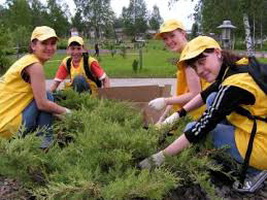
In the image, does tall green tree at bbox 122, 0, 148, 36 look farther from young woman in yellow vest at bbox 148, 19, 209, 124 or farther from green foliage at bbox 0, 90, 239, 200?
green foliage at bbox 0, 90, 239, 200

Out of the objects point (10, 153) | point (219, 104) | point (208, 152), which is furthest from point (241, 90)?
point (10, 153)

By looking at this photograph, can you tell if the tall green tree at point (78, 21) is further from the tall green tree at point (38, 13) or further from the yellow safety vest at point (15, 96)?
the yellow safety vest at point (15, 96)

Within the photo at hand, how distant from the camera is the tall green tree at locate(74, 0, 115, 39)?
56750 millimetres

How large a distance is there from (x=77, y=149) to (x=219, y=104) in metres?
0.95

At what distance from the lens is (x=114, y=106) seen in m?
4.16

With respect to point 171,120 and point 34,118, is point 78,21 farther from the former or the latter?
point 171,120

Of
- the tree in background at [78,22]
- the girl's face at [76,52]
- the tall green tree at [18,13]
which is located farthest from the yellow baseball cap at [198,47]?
the tree in background at [78,22]

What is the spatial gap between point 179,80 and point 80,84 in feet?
4.39

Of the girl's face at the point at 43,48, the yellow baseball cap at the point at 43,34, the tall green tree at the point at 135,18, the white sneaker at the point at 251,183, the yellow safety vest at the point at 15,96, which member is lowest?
the tall green tree at the point at 135,18

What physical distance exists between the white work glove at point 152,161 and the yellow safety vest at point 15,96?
1515 mm

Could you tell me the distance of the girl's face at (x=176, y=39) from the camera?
438 cm

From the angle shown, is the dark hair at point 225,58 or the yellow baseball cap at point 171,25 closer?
the dark hair at point 225,58

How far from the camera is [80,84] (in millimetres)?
5367

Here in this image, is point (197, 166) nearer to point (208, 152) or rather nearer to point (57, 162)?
point (208, 152)
